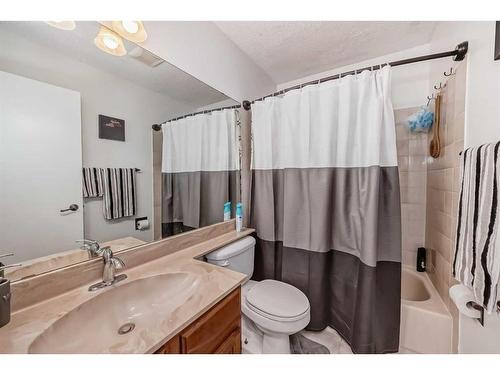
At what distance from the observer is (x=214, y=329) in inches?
26.1

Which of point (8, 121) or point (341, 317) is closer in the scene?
point (8, 121)

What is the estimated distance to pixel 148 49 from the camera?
0.95 m

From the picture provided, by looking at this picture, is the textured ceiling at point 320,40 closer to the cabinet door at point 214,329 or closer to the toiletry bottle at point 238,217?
the toiletry bottle at point 238,217

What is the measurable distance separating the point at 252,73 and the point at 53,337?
194 centimetres

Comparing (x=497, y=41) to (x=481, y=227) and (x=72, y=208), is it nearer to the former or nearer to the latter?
(x=481, y=227)

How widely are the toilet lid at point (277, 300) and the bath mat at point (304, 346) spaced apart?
35 cm

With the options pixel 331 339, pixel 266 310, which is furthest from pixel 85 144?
pixel 331 339

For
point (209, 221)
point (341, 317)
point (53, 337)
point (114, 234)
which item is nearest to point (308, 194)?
point (209, 221)

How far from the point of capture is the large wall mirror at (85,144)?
63 cm

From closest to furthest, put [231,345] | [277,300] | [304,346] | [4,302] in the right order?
[4,302] < [231,345] < [277,300] < [304,346]

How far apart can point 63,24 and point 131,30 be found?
24 cm

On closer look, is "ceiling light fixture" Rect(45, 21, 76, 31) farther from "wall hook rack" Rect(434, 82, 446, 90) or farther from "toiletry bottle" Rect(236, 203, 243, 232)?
"wall hook rack" Rect(434, 82, 446, 90)

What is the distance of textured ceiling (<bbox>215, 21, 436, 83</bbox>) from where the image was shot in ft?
4.25

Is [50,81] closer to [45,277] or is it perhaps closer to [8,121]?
[8,121]
